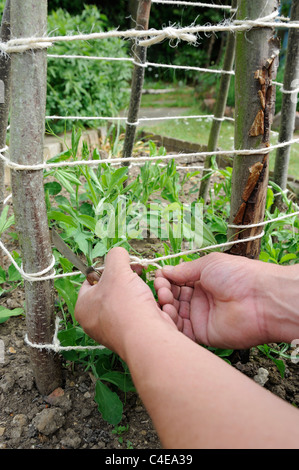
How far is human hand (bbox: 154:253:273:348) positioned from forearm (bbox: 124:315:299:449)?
0.31m

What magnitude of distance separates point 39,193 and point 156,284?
0.40 m

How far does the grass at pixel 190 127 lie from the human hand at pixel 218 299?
2.56 m

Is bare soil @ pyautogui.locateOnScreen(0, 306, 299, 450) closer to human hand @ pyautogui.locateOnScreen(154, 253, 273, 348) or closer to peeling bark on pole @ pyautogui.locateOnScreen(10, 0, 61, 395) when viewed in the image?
peeling bark on pole @ pyautogui.locateOnScreen(10, 0, 61, 395)

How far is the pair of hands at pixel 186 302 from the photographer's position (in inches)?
35.6

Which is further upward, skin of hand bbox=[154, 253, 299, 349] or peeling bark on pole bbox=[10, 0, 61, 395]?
peeling bark on pole bbox=[10, 0, 61, 395]

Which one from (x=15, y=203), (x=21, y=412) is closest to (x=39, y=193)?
(x=15, y=203)

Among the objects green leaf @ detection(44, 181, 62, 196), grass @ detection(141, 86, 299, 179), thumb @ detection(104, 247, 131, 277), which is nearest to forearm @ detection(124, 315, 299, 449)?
thumb @ detection(104, 247, 131, 277)

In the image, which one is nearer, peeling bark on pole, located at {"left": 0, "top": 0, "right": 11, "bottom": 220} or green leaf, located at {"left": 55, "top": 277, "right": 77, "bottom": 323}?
green leaf, located at {"left": 55, "top": 277, "right": 77, "bottom": 323}

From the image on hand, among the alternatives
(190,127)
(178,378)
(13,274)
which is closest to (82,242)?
(13,274)

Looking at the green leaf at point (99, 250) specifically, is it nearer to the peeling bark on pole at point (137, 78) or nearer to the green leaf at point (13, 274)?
the green leaf at point (13, 274)

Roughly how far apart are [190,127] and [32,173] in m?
4.06

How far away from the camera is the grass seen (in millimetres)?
4080

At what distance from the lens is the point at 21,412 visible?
1.25 m

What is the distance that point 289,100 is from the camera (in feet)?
6.03
